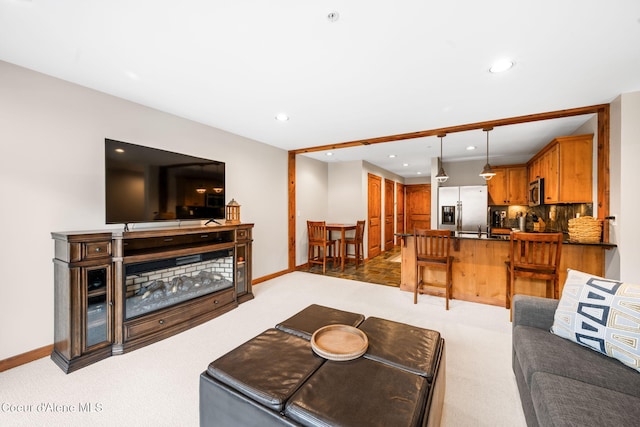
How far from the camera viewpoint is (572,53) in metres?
1.96

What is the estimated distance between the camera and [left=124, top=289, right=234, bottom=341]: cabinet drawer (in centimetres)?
238

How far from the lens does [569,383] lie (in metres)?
1.21

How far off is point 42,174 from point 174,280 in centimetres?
146

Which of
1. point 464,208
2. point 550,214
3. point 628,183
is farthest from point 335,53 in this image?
point 550,214

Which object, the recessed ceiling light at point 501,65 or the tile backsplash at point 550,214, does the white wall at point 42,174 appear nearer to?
the recessed ceiling light at point 501,65

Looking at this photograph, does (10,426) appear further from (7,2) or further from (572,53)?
(572,53)

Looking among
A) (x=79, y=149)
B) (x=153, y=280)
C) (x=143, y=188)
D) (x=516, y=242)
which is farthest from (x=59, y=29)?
(x=516, y=242)

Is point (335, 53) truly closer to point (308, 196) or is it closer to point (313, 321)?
point (313, 321)

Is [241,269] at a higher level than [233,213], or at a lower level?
lower

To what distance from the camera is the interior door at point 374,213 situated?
635cm

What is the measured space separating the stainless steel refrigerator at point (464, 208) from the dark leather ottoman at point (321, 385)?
184 inches

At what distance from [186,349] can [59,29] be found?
2.59 metres

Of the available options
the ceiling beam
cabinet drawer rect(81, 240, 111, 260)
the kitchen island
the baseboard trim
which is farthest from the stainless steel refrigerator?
the baseboard trim

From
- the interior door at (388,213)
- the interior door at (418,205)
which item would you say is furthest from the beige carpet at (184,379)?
the interior door at (418,205)
